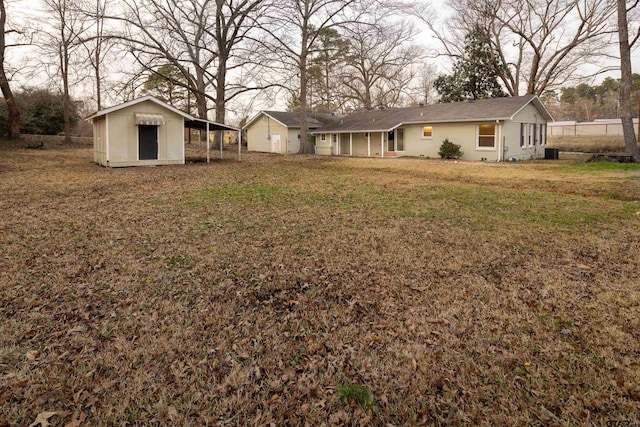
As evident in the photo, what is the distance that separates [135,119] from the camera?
1633 cm

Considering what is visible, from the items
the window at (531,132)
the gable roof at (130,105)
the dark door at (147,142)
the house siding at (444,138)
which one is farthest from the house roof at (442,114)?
the dark door at (147,142)

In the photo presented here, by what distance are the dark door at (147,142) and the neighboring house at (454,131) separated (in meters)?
13.4

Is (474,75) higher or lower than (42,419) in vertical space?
higher

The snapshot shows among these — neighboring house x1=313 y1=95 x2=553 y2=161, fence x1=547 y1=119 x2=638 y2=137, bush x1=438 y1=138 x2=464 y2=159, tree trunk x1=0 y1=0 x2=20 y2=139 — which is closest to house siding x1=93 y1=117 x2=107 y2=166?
tree trunk x1=0 y1=0 x2=20 y2=139

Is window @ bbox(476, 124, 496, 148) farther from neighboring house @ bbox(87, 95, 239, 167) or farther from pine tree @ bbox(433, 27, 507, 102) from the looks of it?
neighboring house @ bbox(87, 95, 239, 167)

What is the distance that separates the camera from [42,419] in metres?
2.37

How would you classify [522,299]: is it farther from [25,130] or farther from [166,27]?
[25,130]

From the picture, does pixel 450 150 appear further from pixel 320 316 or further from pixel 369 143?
pixel 320 316

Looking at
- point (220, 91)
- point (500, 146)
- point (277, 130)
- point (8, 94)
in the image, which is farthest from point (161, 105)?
point (500, 146)

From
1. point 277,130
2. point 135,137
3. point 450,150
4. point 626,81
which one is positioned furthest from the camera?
point 277,130

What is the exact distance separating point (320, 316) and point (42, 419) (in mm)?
2185

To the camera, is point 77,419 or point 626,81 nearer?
point 77,419

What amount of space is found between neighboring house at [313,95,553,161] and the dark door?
527 inches

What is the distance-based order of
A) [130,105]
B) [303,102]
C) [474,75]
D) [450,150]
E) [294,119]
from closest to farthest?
[130,105] < [450,150] < [303,102] < [294,119] < [474,75]
